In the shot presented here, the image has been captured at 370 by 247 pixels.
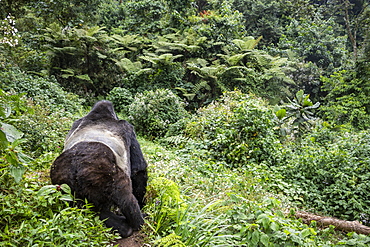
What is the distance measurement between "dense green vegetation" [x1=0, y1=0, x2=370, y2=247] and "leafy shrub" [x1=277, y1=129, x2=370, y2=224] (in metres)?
0.03

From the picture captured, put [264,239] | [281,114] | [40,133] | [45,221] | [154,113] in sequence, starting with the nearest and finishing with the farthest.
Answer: [45,221] → [264,239] → [40,133] → [281,114] → [154,113]

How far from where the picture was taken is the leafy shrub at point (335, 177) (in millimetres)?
4836

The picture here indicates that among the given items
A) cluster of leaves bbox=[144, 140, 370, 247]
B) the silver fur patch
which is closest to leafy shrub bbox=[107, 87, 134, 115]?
cluster of leaves bbox=[144, 140, 370, 247]

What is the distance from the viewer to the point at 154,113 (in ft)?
28.8

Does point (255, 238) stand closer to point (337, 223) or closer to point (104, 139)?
point (104, 139)

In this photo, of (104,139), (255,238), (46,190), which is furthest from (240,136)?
(46,190)

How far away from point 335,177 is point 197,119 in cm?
378

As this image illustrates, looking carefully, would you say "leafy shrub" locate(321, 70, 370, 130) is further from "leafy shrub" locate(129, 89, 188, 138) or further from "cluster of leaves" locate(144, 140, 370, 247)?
"cluster of leaves" locate(144, 140, 370, 247)

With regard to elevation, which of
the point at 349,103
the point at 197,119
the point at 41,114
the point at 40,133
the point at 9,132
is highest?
the point at 9,132

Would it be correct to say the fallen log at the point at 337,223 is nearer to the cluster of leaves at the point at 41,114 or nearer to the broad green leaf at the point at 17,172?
the broad green leaf at the point at 17,172

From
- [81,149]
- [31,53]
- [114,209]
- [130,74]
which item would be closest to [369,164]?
[114,209]

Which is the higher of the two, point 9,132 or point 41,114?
point 9,132

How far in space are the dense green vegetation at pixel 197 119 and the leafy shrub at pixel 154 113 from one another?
39mm

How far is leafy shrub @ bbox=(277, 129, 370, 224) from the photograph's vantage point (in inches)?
190
